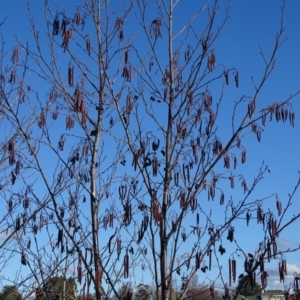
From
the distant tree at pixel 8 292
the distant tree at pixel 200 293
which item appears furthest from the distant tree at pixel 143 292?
the distant tree at pixel 8 292

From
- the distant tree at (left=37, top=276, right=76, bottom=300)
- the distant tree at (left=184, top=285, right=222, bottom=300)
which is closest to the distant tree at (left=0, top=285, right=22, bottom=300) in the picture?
the distant tree at (left=37, top=276, right=76, bottom=300)

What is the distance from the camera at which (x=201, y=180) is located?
462cm

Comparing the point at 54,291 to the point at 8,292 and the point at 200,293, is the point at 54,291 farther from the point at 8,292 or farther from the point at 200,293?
the point at 8,292

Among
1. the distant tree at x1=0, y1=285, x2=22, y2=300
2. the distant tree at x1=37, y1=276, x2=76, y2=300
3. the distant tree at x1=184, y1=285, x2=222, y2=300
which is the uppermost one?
Answer: the distant tree at x1=0, y1=285, x2=22, y2=300

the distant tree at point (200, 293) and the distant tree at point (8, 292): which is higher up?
the distant tree at point (8, 292)

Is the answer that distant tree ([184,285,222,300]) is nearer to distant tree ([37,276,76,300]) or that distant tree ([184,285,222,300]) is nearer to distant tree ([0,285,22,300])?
distant tree ([37,276,76,300])

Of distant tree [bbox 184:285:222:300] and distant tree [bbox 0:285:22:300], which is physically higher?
distant tree [bbox 0:285:22:300]

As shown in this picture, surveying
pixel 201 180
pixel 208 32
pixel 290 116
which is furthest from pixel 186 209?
pixel 208 32

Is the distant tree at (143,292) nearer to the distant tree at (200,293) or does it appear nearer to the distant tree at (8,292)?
the distant tree at (200,293)

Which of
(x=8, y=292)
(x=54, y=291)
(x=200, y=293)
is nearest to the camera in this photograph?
(x=200, y=293)

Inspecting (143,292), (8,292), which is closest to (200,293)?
(143,292)

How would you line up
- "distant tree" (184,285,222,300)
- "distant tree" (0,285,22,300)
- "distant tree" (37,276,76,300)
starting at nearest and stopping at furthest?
"distant tree" (184,285,222,300), "distant tree" (37,276,76,300), "distant tree" (0,285,22,300)

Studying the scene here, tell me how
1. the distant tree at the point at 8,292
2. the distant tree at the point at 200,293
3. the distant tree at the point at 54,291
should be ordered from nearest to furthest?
the distant tree at the point at 200,293 → the distant tree at the point at 54,291 → the distant tree at the point at 8,292

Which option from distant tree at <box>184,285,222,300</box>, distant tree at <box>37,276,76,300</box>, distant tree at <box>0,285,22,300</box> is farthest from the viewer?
distant tree at <box>0,285,22,300</box>
